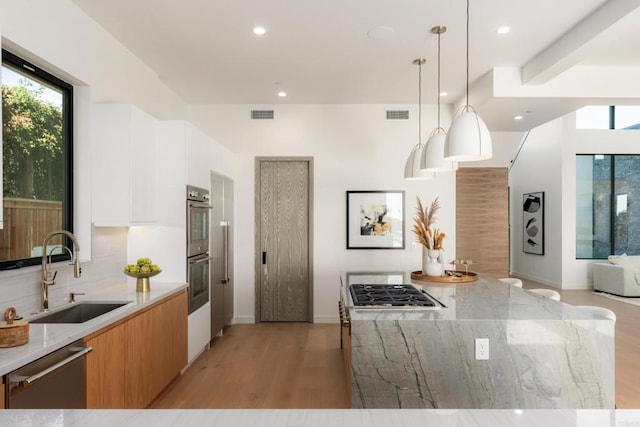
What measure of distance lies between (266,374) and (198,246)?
4.54 ft

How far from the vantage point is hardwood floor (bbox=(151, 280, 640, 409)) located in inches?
123

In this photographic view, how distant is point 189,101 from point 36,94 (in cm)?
294

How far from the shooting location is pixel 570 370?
84.4 inches

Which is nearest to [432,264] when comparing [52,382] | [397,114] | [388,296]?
[388,296]

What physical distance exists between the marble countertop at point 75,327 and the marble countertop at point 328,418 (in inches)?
32.8

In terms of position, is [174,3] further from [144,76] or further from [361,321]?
[361,321]

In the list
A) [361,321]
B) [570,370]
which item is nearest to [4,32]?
[361,321]

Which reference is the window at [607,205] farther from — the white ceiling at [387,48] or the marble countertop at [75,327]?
the marble countertop at [75,327]

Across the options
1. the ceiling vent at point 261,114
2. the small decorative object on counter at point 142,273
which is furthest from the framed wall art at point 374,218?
the small decorative object on counter at point 142,273

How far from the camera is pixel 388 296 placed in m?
2.70

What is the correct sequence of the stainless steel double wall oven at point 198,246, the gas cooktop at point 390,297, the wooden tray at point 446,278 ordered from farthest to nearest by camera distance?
1. the stainless steel double wall oven at point 198,246
2. the wooden tray at point 446,278
3. the gas cooktop at point 390,297

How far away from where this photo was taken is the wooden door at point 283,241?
554 cm

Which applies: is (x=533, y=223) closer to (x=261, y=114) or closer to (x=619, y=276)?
(x=619, y=276)

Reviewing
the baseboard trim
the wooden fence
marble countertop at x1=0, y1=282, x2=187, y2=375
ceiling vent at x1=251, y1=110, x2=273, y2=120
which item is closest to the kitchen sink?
marble countertop at x1=0, y1=282, x2=187, y2=375
